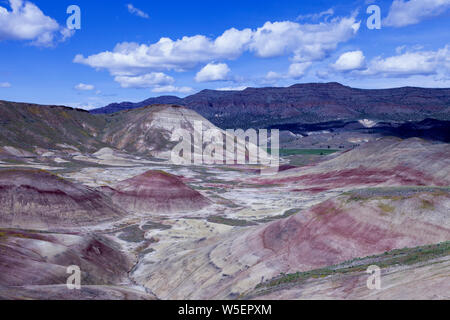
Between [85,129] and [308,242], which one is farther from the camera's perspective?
[85,129]

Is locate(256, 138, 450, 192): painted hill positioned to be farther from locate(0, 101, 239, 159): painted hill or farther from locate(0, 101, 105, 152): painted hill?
locate(0, 101, 105, 152): painted hill

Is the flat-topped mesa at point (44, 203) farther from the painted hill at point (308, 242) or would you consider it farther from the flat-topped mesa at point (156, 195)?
the painted hill at point (308, 242)

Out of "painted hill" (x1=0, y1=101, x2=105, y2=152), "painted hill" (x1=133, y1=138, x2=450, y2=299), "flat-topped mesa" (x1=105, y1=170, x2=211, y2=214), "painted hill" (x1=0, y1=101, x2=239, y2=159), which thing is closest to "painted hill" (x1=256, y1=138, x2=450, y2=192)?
"flat-topped mesa" (x1=105, y1=170, x2=211, y2=214)

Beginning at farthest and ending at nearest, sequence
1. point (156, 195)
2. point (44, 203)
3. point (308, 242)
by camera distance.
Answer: point (156, 195) → point (44, 203) → point (308, 242)

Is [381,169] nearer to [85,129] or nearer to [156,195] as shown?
[156,195]

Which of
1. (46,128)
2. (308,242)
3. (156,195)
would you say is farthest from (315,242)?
(46,128)

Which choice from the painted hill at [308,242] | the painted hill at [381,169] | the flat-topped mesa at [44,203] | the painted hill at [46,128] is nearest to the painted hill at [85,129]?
the painted hill at [46,128]

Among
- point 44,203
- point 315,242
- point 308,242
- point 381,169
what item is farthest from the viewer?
point 381,169
